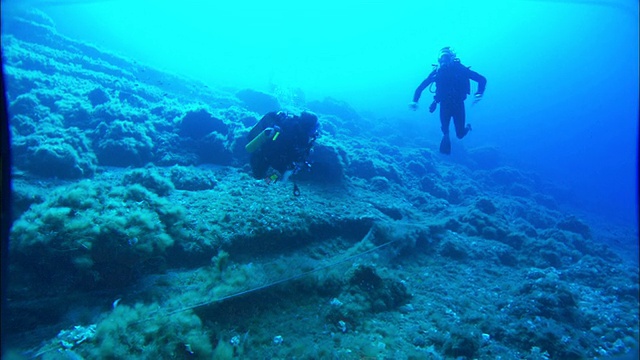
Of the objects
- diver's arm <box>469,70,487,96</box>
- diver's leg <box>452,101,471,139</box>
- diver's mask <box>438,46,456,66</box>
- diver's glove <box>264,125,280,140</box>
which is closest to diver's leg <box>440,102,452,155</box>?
diver's leg <box>452,101,471,139</box>

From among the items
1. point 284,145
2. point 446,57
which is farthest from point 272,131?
point 446,57

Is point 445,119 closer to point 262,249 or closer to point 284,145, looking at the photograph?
point 284,145

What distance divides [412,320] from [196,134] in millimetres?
10850

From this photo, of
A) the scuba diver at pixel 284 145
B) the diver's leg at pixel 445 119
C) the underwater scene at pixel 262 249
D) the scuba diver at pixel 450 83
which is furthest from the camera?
the diver's leg at pixel 445 119

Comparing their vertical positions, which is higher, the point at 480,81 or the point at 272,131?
Answer: the point at 480,81

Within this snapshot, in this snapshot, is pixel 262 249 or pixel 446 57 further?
pixel 446 57

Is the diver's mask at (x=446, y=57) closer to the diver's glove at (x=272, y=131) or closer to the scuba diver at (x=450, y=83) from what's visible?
the scuba diver at (x=450, y=83)

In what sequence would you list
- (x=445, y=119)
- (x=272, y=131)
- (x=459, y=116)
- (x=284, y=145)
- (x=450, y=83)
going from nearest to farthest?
(x=272, y=131)
(x=284, y=145)
(x=450, y=83)
(x=459, y=116)
(x=445, y=119)

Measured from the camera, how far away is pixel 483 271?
9367 millimetres

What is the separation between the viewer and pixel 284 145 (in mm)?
6914

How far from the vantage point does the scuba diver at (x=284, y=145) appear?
689cm

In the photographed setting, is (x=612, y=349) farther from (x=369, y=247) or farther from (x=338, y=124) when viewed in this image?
(x=338, y=124)

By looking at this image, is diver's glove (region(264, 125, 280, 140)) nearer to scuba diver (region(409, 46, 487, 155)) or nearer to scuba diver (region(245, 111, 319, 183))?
scuba diver (region(245, 111, 319, 183))

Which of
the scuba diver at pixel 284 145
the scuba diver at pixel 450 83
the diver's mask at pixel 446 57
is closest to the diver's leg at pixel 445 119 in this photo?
the scuba diver at pixel 450 83
